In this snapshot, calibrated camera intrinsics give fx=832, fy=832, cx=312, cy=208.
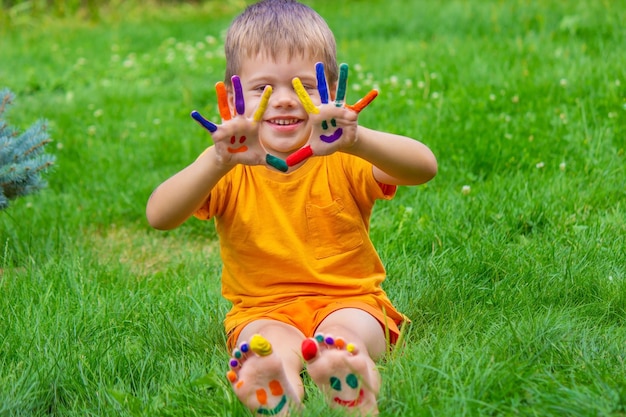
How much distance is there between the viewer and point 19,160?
3.61 metres

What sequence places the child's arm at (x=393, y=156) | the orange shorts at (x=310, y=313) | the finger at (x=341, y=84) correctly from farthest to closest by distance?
the orange shorts at (x=310, y=313)
the child's arm at (x=393, y=156)
the finger at (x=341, y=84)

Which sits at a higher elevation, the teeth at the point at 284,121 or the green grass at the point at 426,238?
the teeth at the point at 284,121

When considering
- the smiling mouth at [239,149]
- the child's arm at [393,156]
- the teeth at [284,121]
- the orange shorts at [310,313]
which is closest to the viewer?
the smiling mouth at [239,149]

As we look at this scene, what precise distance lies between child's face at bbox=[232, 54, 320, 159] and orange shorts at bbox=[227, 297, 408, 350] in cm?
49

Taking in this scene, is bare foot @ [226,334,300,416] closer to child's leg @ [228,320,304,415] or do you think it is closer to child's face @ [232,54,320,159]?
child's leg @ [228,320,304,415]

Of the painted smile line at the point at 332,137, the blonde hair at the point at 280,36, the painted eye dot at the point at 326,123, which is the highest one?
the blonde hair at the point at 280,36

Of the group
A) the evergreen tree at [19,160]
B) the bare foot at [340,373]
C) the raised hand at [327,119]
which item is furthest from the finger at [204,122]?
the evergreen tree at [19,160]

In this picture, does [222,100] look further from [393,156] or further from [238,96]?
[393,156]

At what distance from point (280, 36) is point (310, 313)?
2.81 feet

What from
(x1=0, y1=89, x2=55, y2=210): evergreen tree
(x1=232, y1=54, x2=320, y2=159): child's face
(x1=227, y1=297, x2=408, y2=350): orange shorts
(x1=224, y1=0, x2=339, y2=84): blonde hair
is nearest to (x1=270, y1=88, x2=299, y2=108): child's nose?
(x1=232, y1=54, x2=320, y2=159): child's face

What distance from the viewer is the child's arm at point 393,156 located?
231 cm

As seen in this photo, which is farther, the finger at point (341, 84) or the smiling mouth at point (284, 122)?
the smiling mouth at point (284, 122)

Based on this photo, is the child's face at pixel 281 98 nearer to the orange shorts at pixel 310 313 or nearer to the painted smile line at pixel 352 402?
the orange shorts at pixel 310 313

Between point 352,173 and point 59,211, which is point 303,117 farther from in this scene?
point 59,211
